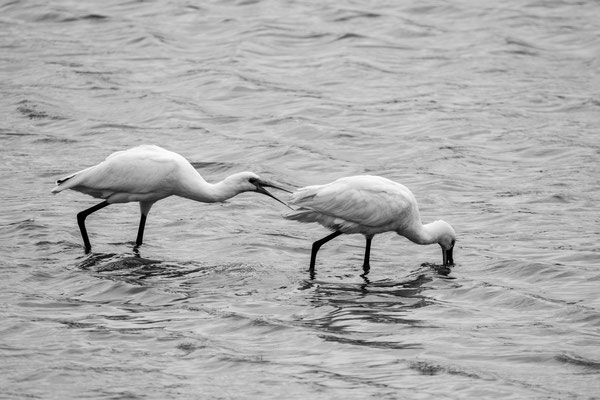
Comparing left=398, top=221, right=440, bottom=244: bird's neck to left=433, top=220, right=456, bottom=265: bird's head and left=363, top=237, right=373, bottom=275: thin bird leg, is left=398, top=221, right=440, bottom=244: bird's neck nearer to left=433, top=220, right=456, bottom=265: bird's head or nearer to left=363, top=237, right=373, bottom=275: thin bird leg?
left=433, top=220, right=456, bottom=265: bird's head

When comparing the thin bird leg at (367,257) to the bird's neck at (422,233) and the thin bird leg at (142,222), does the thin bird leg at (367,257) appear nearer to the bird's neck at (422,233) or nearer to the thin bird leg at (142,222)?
the bird's neck at (422,233)

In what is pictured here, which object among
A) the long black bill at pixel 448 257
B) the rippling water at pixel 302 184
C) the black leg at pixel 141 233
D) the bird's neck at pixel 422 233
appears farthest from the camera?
the black leg at pixel 141 233

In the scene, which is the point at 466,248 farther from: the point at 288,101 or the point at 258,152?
the point at 288,101

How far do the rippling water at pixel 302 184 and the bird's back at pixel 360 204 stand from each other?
55cm

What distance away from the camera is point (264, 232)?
47.6ft

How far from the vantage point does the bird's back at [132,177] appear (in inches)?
520

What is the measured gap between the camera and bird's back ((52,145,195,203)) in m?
13.2

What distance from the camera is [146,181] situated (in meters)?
13.2

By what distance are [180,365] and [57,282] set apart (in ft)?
8.99

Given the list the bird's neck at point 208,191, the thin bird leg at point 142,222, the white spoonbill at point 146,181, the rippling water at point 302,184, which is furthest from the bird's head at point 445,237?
the thin bird leg at point 142,222

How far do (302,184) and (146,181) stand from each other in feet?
11.9

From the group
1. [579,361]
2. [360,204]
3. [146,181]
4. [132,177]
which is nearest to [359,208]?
[360,204]

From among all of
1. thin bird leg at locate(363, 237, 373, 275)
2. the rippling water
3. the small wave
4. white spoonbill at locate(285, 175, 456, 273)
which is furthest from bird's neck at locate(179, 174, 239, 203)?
the small wave

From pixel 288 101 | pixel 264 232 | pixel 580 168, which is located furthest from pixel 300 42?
pixel 264 232
